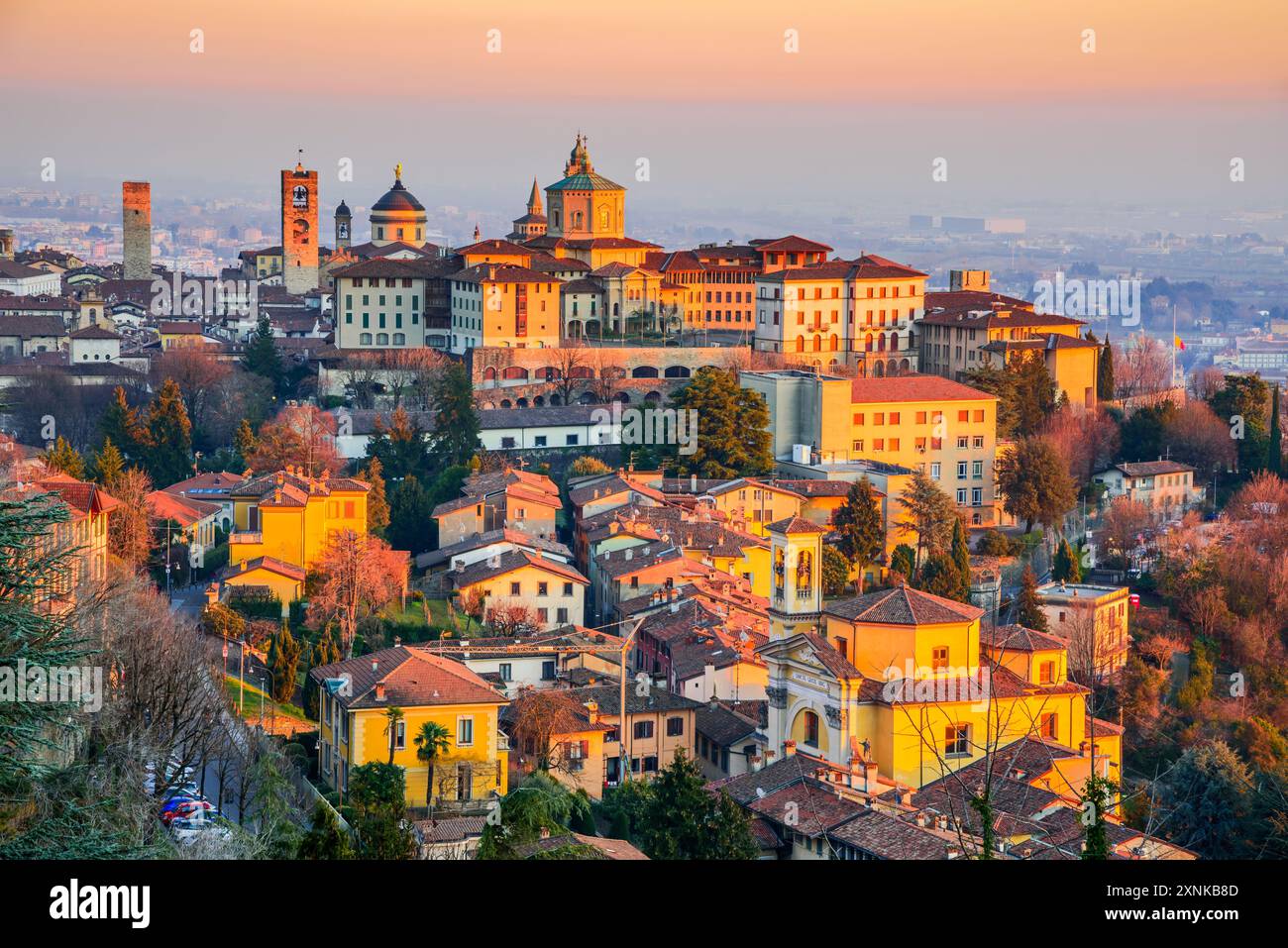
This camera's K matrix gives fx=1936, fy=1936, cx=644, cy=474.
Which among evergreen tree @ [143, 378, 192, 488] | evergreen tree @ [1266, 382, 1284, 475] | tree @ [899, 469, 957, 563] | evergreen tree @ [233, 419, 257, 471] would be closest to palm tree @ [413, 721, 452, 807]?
tree @ [899, 469, 957, 563]

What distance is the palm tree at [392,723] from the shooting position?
14328mm

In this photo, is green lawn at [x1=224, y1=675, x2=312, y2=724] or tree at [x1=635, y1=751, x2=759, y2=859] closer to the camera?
tree at [x1=635, y1=751, x2=759, y2=859]

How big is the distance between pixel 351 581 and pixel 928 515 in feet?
24.6

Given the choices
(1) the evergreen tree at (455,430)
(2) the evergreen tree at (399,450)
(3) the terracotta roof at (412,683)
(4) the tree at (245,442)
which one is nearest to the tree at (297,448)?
(4) the tree at (245,442)

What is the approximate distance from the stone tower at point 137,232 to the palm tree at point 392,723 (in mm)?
35841

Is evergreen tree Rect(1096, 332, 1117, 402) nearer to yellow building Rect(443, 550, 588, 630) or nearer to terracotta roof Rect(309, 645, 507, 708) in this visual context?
yellow building Rect(443, 550, 588, 630)

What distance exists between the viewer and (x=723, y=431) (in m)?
24.9

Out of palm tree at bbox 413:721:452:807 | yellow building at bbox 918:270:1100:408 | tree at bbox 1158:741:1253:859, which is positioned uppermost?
yellow building at bbox 918:270:1100:408

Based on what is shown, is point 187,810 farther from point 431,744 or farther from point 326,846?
point 326,846

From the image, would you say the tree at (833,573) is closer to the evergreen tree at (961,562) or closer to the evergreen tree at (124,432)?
the evergreen tree at (961,562)

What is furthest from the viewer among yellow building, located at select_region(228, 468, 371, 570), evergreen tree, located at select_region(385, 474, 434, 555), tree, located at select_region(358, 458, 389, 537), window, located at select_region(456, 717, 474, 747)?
evergreen tree, located at select_region(385, 474, 434, 555)

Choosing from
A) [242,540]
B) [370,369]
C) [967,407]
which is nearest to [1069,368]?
[967,407]

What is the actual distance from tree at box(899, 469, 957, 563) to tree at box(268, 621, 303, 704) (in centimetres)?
887

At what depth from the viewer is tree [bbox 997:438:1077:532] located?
24.7m
